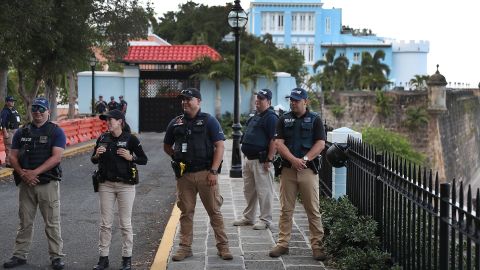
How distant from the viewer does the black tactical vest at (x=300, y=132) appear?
704 cm

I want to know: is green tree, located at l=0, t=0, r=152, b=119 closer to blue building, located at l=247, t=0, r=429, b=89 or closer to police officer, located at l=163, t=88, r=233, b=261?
police officer, located at l=163, t=88, r=233, b=261

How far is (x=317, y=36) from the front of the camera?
81125mm

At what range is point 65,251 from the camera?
7.73 meters

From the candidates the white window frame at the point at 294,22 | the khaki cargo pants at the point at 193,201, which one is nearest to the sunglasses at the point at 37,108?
the khaki cargo pants at the point at 193,201

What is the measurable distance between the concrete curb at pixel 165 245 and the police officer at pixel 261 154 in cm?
113

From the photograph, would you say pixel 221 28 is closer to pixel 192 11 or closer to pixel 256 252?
pixel 192 11

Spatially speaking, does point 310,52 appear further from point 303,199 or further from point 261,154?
point 303,199

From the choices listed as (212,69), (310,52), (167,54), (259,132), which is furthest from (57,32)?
(310,52)

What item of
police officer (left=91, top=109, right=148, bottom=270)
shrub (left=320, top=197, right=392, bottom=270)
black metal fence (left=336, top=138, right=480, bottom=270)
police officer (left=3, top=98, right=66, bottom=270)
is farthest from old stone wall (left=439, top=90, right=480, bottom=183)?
police officer (left=3, top=98, right=66, bottom=270)

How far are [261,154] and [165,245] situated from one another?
174 centimetres

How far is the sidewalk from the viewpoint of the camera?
6914mm

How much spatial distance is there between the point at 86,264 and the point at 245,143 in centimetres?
270

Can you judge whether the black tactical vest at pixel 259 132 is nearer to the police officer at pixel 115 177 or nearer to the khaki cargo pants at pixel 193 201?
the khaki cargo pants at pixel 193 201

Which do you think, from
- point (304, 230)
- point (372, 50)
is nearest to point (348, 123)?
point (304, 230)
